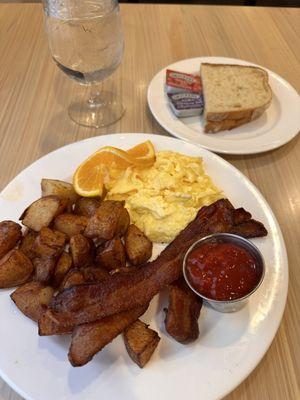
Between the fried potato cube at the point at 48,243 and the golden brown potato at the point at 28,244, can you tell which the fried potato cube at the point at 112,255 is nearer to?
the fried potato cube at the point at 48,243

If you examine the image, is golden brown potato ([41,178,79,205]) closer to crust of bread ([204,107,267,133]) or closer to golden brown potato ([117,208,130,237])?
golden brown potato ([117,208,130,237])

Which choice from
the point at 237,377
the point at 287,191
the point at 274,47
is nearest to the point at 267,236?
Answer: the point at 287,191

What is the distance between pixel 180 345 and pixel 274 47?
233 centimetres

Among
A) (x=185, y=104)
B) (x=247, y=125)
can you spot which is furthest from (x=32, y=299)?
(x=247, y=125)

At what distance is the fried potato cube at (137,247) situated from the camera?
4.89ft

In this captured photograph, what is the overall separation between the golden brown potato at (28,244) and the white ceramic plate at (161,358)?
158 millimetres

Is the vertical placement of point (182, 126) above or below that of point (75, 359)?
below

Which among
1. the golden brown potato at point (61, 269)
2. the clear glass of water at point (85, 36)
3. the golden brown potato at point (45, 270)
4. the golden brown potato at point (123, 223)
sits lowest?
the golden brown potato at point (123, 223)

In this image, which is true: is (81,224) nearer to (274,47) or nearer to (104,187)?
(104,187)

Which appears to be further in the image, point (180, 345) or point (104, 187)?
point (104, 187)

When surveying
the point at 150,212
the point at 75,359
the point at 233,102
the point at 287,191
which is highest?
the point at 75,359

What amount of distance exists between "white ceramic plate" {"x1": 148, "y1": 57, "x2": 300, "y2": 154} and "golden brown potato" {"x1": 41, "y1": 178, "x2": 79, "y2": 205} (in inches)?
25.7

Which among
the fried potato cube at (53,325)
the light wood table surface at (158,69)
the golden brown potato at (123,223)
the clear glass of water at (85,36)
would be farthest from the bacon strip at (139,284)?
the clear glass of water at (85,36)

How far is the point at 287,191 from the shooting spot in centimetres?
192
